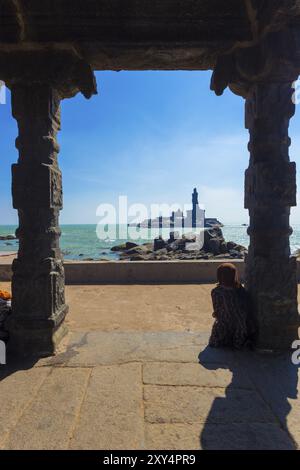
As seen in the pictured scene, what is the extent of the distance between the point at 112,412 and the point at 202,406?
0.74 metres

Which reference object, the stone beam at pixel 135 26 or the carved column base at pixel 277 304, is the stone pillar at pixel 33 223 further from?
the carved column base at pixel 277 304

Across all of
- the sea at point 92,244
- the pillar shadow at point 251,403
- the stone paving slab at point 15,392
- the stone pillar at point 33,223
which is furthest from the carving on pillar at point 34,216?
the sea at point 92,244

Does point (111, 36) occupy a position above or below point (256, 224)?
above

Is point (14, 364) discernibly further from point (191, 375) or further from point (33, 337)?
point (191, 375)

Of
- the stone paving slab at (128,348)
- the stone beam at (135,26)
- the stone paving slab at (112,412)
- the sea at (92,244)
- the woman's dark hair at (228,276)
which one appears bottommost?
the sea at (92,244)

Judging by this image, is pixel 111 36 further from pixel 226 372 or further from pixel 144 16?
pixel 226 372

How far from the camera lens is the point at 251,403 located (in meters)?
2.79

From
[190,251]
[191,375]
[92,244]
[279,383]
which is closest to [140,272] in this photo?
[191,375]

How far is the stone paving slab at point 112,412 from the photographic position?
230 cm

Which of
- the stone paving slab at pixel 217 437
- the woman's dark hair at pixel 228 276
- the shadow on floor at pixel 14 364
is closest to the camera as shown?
the stone paving slab at pixel 217 437

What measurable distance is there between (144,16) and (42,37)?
1180 mm

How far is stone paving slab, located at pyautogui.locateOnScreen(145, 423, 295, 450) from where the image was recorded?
2.25 m

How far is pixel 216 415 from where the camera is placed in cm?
261

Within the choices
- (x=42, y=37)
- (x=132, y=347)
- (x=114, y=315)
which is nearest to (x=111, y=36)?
(x=42, y=37)
